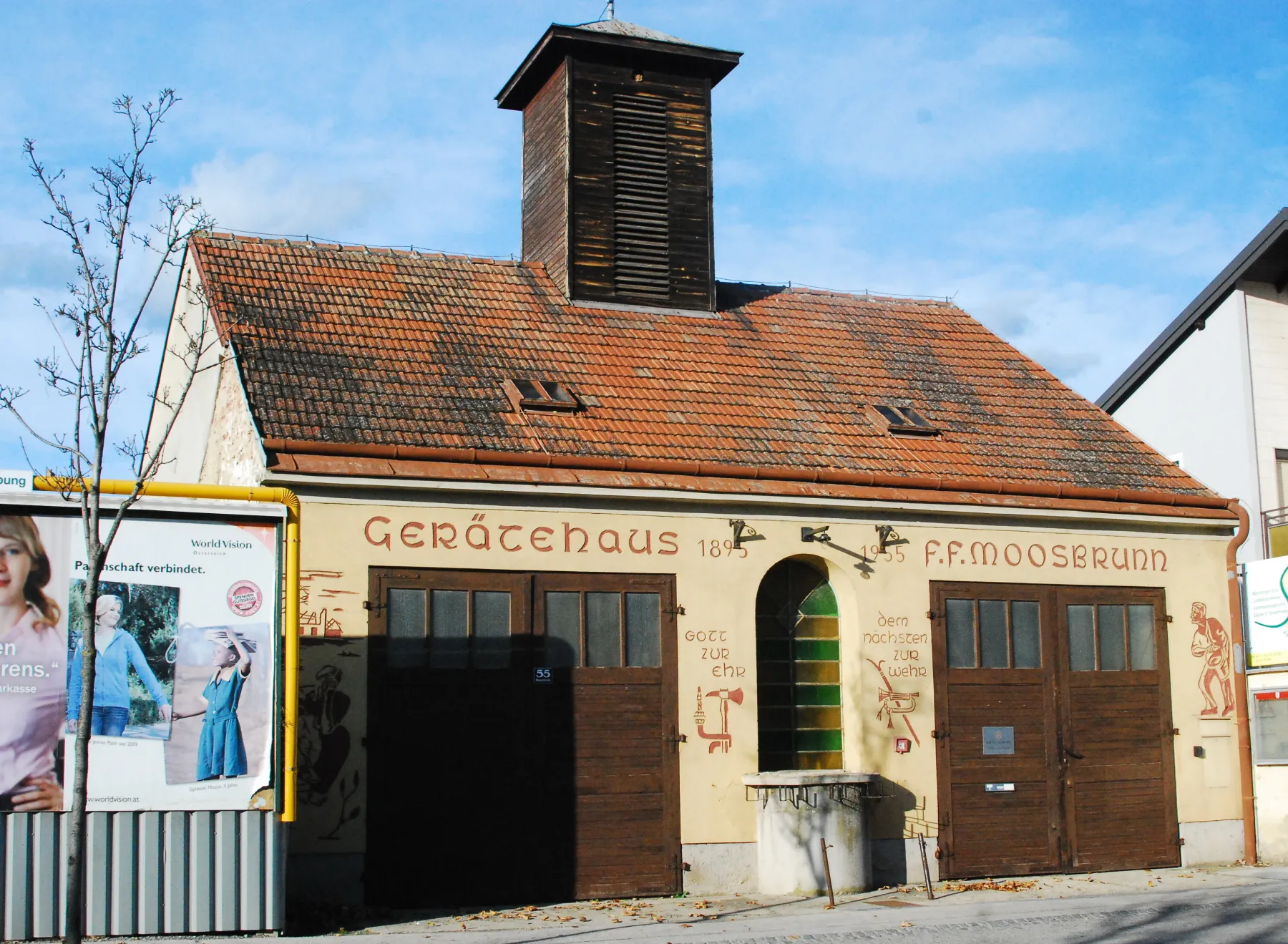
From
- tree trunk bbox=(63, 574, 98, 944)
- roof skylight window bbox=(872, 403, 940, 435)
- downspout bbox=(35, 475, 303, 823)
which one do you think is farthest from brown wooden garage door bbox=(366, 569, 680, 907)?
tree trunk bbox=(63, 574, 98, 944)

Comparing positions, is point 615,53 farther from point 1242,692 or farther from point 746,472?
point 1242,692

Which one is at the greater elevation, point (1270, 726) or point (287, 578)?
point (287, 578)

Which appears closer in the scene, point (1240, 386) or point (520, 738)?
point (520, 738)

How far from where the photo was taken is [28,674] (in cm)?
1105

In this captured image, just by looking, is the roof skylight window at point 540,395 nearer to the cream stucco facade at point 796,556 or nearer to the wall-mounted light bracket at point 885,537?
the cream stucco facade at point 796,556

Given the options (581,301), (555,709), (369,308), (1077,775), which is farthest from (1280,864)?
(369,308)

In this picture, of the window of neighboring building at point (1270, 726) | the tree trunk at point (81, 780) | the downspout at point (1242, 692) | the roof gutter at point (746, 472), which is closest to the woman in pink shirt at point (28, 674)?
the tree trunk at point (81, 780)

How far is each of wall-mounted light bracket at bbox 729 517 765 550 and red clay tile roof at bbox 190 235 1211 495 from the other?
72cm

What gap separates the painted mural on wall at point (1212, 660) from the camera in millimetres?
17797

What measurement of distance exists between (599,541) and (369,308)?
4.34 meters

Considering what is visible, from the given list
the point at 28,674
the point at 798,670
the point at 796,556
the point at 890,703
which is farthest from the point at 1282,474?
the point at 28,674

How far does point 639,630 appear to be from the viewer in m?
15.3

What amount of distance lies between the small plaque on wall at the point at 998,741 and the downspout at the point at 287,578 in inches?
324

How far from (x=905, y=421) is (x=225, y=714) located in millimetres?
9523
